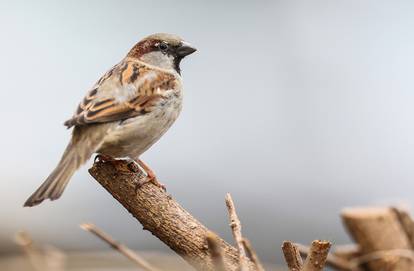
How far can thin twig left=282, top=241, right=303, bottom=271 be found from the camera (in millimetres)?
2176

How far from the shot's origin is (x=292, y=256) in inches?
86.2

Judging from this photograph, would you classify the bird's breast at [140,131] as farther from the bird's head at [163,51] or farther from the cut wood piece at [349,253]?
the cut wood piece at [349,253]

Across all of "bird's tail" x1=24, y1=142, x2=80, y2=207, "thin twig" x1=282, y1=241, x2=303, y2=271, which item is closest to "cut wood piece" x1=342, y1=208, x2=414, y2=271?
"thin twig" x1=282, y1=241, x2=303, y2=271

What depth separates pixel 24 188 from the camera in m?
5.31

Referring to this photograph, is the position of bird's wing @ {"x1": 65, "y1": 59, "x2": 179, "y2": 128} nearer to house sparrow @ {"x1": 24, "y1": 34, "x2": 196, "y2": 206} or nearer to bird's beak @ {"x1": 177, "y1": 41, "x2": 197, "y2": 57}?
house sparrow @ {"x1": 24, "y1": 34, "x2": 196, "y2": 206}

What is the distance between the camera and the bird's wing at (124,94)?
9.17 feet

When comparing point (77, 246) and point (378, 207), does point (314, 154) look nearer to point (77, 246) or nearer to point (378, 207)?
point (77, 246)

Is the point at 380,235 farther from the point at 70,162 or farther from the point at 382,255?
the point at 70,162

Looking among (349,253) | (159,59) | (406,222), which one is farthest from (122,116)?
(406,222)

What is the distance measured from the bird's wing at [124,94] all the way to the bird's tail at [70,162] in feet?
0.14

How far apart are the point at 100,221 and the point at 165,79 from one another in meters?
2.33

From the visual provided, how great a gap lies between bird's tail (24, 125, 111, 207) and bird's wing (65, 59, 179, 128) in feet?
0.14

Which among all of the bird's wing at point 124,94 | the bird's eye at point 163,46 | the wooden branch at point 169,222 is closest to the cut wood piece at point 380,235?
the wooden branch at point 169,222

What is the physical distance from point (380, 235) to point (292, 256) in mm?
596
